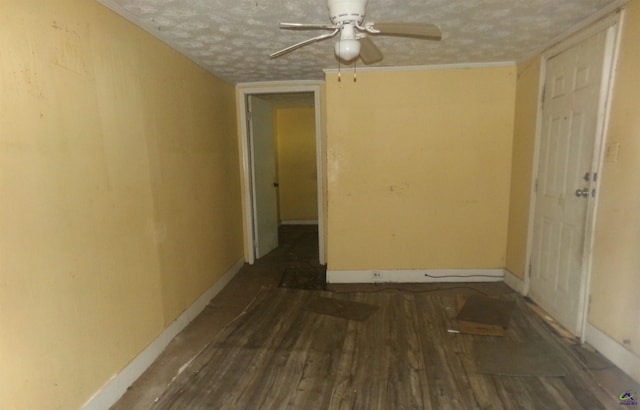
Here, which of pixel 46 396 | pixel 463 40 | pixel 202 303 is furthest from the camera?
pixel 202 303

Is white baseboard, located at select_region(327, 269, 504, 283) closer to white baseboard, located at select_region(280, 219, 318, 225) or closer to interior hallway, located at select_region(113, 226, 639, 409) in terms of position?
interior hallway, located at select_region(113, 226, 639, 409)

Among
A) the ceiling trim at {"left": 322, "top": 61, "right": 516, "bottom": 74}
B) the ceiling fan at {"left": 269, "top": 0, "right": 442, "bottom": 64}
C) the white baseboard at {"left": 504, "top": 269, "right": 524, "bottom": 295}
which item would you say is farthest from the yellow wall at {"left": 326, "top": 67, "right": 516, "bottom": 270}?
the ceiling fan at {"left": 269, "top": 0, "right": 442, "bottom": 64}

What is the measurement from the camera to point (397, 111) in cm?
341

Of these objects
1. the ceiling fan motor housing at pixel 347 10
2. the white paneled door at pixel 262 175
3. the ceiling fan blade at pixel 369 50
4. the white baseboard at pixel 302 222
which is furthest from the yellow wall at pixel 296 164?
the ceiling fan motor housing at pixel 347 10

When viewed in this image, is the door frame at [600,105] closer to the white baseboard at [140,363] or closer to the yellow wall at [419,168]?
the yellow wall at [419,168]

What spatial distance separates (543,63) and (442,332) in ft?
7.80

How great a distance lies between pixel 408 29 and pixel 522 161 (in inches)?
86.5

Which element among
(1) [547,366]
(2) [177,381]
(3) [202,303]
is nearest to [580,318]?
(1) [547,366]

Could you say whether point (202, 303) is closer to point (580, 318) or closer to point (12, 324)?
point (12, 324)

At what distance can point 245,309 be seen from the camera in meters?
3.09

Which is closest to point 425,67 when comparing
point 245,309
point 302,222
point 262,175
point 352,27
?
point 352,27

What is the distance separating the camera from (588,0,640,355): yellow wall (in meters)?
1.93

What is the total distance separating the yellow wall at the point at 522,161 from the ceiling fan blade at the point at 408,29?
183cm

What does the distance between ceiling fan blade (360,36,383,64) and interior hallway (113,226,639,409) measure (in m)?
2.05
